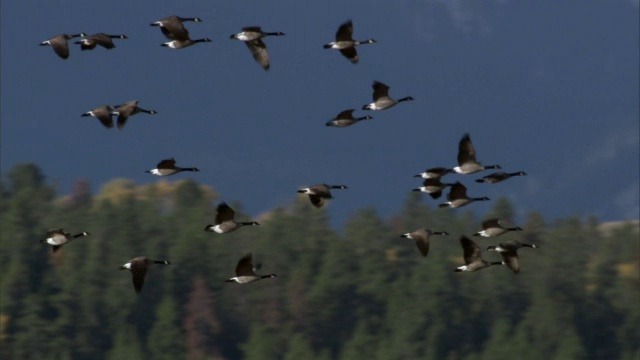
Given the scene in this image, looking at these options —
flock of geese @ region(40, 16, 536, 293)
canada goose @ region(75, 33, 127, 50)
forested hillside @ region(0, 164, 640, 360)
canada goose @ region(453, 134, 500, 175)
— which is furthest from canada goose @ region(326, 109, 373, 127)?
forested hillside @ region(0, 164, 640, 360)

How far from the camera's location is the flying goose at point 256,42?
4141cm

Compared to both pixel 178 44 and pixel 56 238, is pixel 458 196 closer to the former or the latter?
pixel 178 44

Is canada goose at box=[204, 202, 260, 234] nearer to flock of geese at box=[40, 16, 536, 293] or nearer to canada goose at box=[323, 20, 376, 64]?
flock of geese at box=[40, 16, 536, 293]

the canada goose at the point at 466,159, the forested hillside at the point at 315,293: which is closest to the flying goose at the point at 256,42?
the canada goose at the point at 466,159

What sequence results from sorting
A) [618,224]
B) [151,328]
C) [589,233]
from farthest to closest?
1. [618,224]
2. [589,233]
3. [151,328]

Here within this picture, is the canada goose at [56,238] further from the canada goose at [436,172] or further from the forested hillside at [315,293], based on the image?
the forested hillside at [315,293]

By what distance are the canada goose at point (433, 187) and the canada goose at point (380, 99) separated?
167 cm

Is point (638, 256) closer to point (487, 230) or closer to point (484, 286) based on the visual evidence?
point (484, 286)

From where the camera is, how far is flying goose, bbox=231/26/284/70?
4141 cm

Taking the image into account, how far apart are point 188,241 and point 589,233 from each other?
31.7 metres

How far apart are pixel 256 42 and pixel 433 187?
4803 mm

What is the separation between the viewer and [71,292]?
151125 mm

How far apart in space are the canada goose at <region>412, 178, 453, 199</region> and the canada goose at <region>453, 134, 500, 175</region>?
0.58 metres

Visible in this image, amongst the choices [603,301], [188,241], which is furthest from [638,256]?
[188,241]
